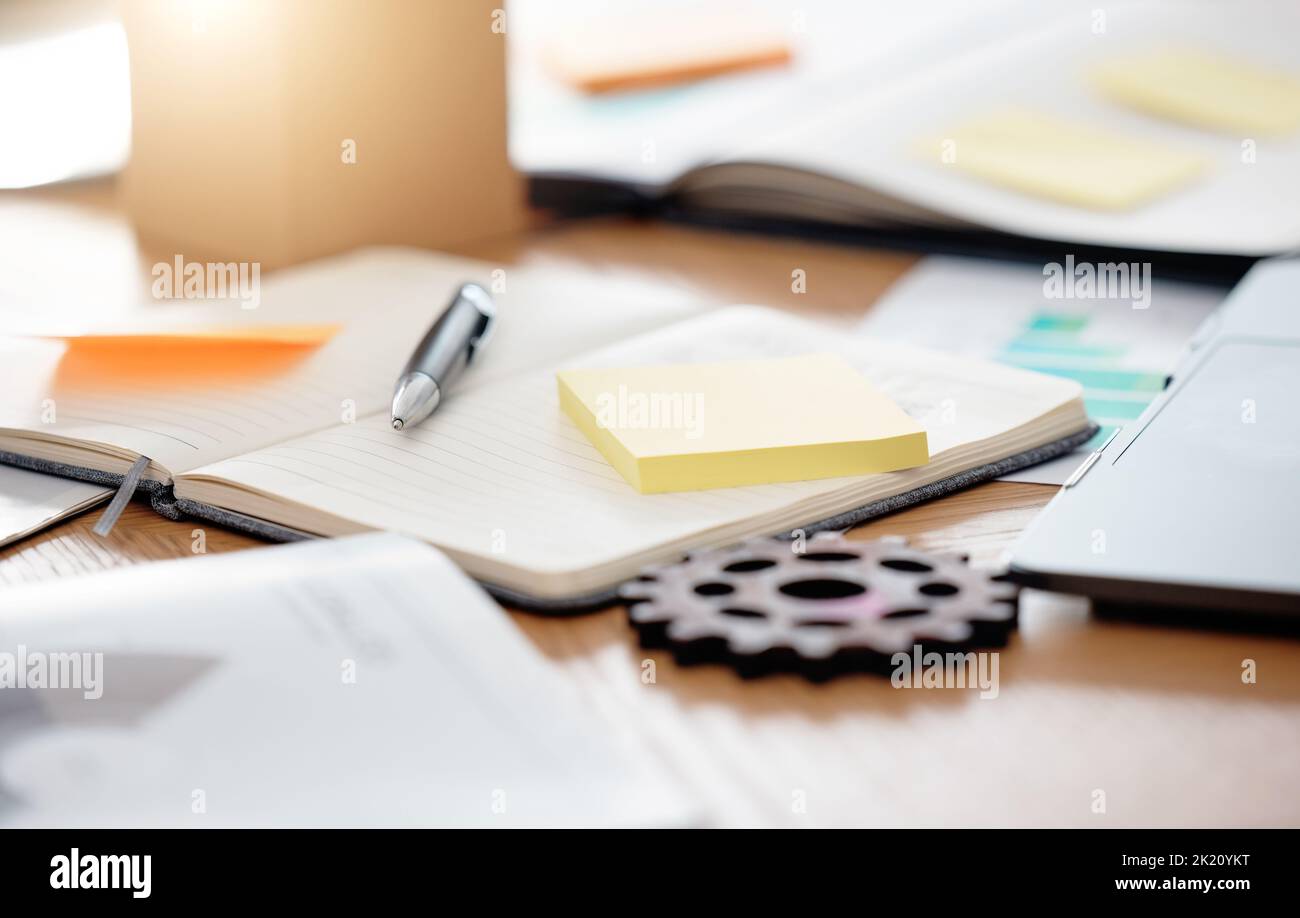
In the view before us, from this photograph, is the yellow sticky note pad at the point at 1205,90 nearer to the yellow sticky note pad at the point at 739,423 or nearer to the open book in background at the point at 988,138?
the open book in background at the point at 988,138

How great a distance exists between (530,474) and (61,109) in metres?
1.01

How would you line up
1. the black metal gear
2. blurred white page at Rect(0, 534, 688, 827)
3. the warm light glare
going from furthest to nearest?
the warm light glare → the black metal gear → blurred white page at Rect(0, 534, 688, 827)

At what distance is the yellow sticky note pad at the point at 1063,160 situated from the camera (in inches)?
40.8

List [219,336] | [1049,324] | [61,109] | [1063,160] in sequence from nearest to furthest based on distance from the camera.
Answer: [219,336] → [1049,324] → [1063,160] → [61,109]

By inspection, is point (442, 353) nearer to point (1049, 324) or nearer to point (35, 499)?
point (35, 499)

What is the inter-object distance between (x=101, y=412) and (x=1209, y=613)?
50 cm

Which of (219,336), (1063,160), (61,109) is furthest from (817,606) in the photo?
(61,109)

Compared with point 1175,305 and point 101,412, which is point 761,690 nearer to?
point 101,412

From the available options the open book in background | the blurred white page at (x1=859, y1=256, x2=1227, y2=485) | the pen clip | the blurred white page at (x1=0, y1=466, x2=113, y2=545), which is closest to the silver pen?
the pen clip

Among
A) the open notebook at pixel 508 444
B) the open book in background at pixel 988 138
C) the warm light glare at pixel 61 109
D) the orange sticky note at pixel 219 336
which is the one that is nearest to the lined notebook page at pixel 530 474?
the open notebook at pixel 508 444

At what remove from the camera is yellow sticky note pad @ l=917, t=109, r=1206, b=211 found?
3.40 feet

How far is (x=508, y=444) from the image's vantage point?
0.64 m

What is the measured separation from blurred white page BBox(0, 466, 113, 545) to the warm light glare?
735 mm

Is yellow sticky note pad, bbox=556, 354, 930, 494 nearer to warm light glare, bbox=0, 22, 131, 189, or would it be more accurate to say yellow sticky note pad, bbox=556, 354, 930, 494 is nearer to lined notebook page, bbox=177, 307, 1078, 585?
lined notebook page, bbox=177, 307, 1078, 585
